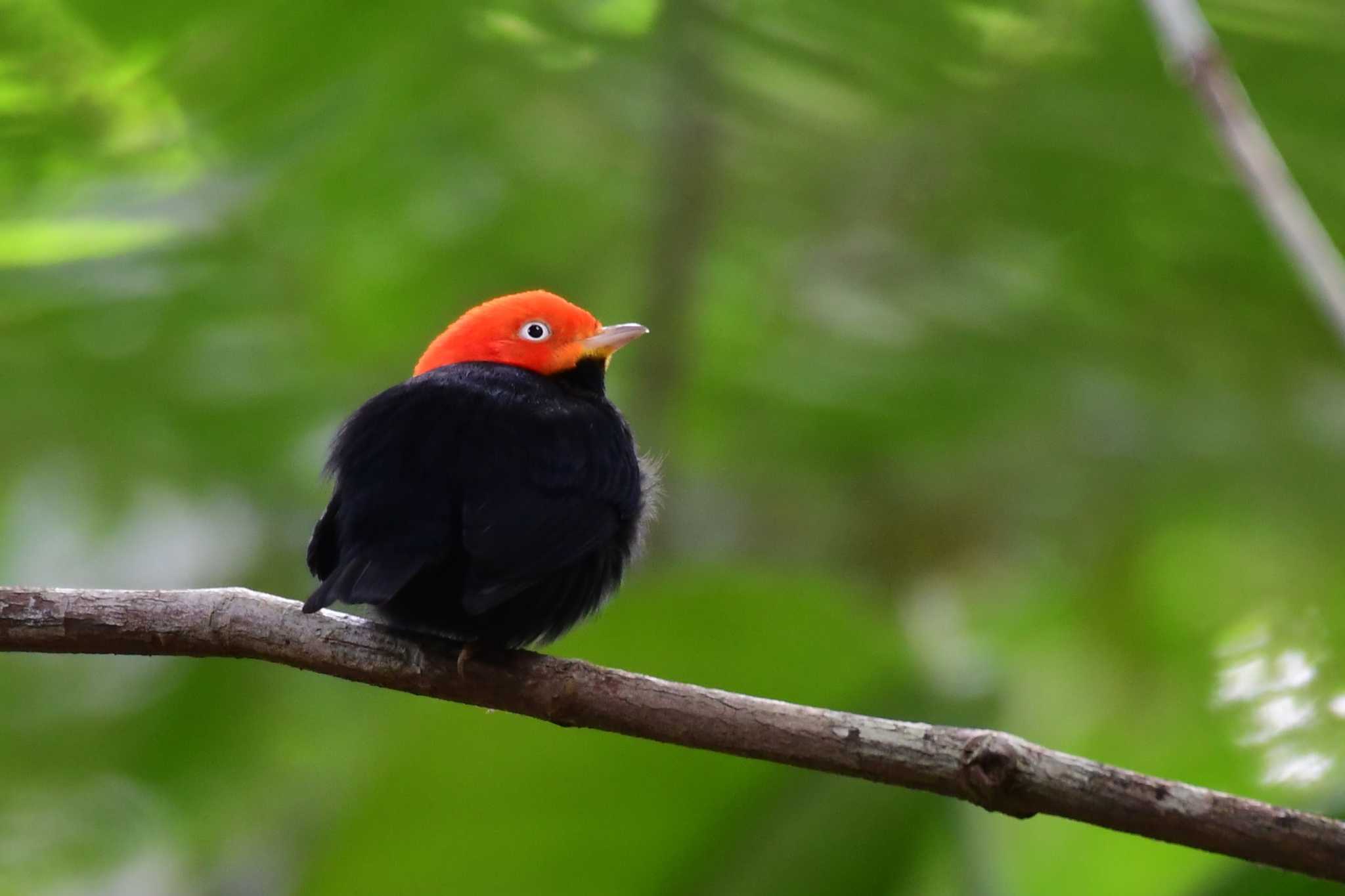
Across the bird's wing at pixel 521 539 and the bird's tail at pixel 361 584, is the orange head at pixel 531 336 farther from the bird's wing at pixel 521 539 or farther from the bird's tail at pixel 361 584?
the bird's tail at pixel 361 584

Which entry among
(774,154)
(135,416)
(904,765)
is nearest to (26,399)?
(135,416)

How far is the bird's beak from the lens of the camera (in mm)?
3529

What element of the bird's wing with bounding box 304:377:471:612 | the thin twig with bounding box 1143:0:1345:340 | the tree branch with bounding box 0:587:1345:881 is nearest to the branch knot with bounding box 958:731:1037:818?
the tree branch with bounding box 0:587:1345:881

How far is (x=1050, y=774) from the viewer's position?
1.91 m

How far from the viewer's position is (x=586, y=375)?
3711mm

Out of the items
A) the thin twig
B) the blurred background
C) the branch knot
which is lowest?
the blurred background

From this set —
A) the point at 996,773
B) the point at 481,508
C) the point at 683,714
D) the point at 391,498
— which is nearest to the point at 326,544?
the point at 391,498

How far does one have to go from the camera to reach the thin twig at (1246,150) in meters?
1.99

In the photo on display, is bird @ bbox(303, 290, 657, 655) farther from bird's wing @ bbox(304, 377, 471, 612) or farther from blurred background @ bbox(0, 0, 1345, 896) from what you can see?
blurred background @ bbox(0, 0, 1345, 896)

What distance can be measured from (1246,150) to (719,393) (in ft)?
8.56

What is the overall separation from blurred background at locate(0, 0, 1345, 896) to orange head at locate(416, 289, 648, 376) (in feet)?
1.13

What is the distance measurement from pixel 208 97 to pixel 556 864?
211cm

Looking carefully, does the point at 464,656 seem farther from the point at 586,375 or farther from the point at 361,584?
the point at 586,375

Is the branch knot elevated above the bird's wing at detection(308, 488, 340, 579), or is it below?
above
